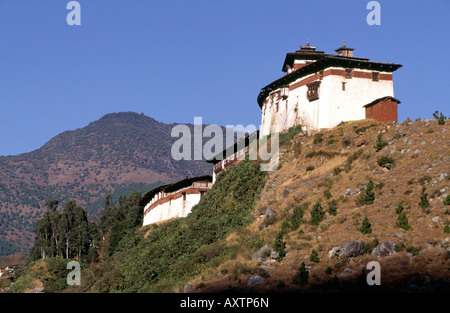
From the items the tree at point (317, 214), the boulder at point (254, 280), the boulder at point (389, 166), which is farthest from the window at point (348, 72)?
the boulder at point (254, 280)

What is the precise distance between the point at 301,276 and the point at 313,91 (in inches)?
1118

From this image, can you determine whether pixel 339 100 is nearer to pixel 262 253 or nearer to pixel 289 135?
pixel 289 135

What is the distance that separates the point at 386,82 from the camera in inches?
2288

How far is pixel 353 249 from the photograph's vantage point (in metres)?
34.1

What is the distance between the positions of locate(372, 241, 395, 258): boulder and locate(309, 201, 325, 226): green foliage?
703cm

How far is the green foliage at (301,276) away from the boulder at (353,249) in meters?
2.46

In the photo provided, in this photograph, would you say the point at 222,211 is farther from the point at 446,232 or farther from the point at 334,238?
the point at 446,232

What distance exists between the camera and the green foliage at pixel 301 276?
32881mm

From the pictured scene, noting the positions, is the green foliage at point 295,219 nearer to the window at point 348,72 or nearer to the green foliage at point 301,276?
A: the green foliage at point 301,276

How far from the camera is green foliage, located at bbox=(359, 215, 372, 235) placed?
35844mm

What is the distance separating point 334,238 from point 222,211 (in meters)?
20.1

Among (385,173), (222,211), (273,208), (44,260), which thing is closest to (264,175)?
(222,211)

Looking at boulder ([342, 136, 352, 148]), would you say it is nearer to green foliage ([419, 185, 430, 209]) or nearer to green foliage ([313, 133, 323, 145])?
green foliage ([313, 133, 323, 145])

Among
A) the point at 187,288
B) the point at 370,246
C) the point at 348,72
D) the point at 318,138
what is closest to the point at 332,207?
the point at 370,246
